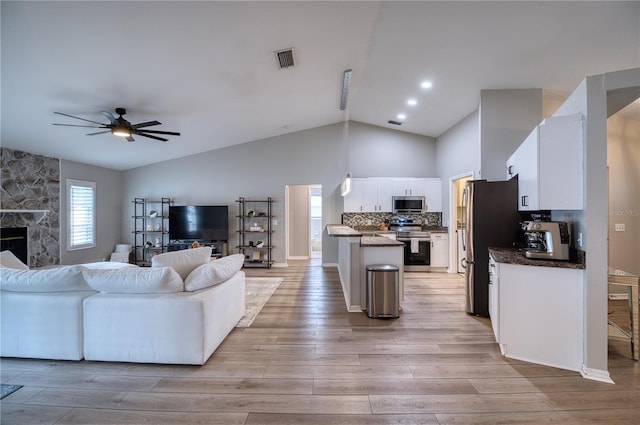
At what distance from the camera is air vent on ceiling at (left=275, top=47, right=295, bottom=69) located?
3.50 metres

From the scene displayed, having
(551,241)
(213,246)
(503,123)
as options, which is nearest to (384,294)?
(551,241)

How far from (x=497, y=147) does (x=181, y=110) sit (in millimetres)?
5113

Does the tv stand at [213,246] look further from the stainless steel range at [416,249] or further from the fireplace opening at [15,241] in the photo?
the stainless steel range at [416,249]

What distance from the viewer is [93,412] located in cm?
193

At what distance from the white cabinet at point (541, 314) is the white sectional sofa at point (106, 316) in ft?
9.06

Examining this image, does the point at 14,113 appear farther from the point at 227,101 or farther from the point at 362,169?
the point at 362,169

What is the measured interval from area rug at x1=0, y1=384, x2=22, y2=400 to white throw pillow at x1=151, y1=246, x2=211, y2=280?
49.6 inches

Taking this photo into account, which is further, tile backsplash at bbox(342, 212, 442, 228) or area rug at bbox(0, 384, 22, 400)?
tile backsplash at bbox(342, 212, 442, 228)

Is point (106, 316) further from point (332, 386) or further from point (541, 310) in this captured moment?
point (541, 310)

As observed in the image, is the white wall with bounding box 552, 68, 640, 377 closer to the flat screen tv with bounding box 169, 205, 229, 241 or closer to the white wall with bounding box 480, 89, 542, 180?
the white wall with bounding box 480, 89, 542, 180

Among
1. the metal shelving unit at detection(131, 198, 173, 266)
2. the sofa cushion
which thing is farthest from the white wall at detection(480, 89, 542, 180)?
the metal shelving unit at detection(131, 198, 173, 266)

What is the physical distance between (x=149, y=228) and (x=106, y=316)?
17.5 feet

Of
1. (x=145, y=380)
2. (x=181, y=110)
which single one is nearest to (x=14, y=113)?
(x=181, y=110)

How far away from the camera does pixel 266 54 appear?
137 inches
